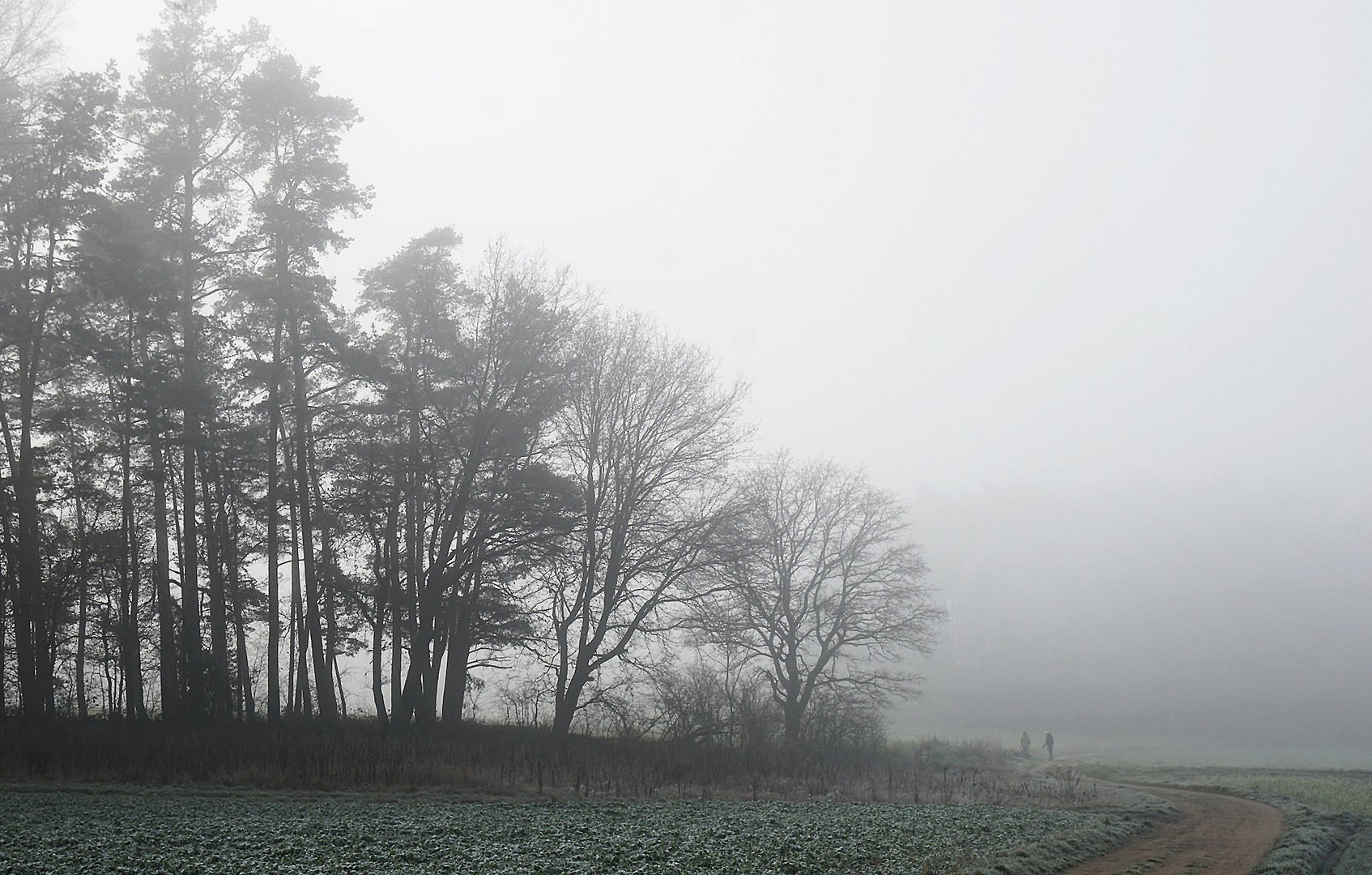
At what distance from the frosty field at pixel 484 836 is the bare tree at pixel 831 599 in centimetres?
2256

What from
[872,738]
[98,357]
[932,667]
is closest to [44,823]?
[98,357]

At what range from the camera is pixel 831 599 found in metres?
42.9

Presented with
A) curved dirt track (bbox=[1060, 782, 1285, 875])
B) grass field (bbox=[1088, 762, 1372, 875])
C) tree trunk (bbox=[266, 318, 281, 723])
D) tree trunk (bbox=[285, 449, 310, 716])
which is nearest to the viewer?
curved dirt track (bbox=[1060, 782, 1285, 875])

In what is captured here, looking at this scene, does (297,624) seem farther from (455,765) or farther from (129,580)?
(455,765)

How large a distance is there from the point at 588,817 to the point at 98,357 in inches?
622

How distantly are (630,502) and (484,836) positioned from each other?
761 inches

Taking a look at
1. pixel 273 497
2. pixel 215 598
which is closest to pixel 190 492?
pixel 273 497

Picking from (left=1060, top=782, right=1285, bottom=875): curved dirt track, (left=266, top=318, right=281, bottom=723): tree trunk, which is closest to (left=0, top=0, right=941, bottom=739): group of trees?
(left=266, top=318, right=281, bottom=723): tree trunk

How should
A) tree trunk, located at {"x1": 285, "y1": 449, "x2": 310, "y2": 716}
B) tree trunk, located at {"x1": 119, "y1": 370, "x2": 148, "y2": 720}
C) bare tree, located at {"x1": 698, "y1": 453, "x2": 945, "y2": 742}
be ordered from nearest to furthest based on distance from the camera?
tree trunk, located at {"x1": 119, "y1": 370, "x2": 148, "y2": 720} < tree trunk, located at {"x1": 285, "y1": 449, "x2": 310, "y2": 716} < bare tree, located at {"x1": 698, "y1": 453, "x2": 945, "y2": 742}

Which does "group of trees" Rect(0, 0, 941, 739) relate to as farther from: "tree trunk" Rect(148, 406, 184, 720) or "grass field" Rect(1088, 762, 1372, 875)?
"grass field" Rect(1088, 762, 1372, 875)

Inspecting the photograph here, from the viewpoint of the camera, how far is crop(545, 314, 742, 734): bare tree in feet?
101

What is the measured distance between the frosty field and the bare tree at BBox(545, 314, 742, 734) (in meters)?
12.3

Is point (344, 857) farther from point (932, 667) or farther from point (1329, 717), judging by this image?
point (932, 667)

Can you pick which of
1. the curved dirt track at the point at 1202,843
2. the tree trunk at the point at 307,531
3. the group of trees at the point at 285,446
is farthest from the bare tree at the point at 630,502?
the curved dirt track at the point at 1202,843
